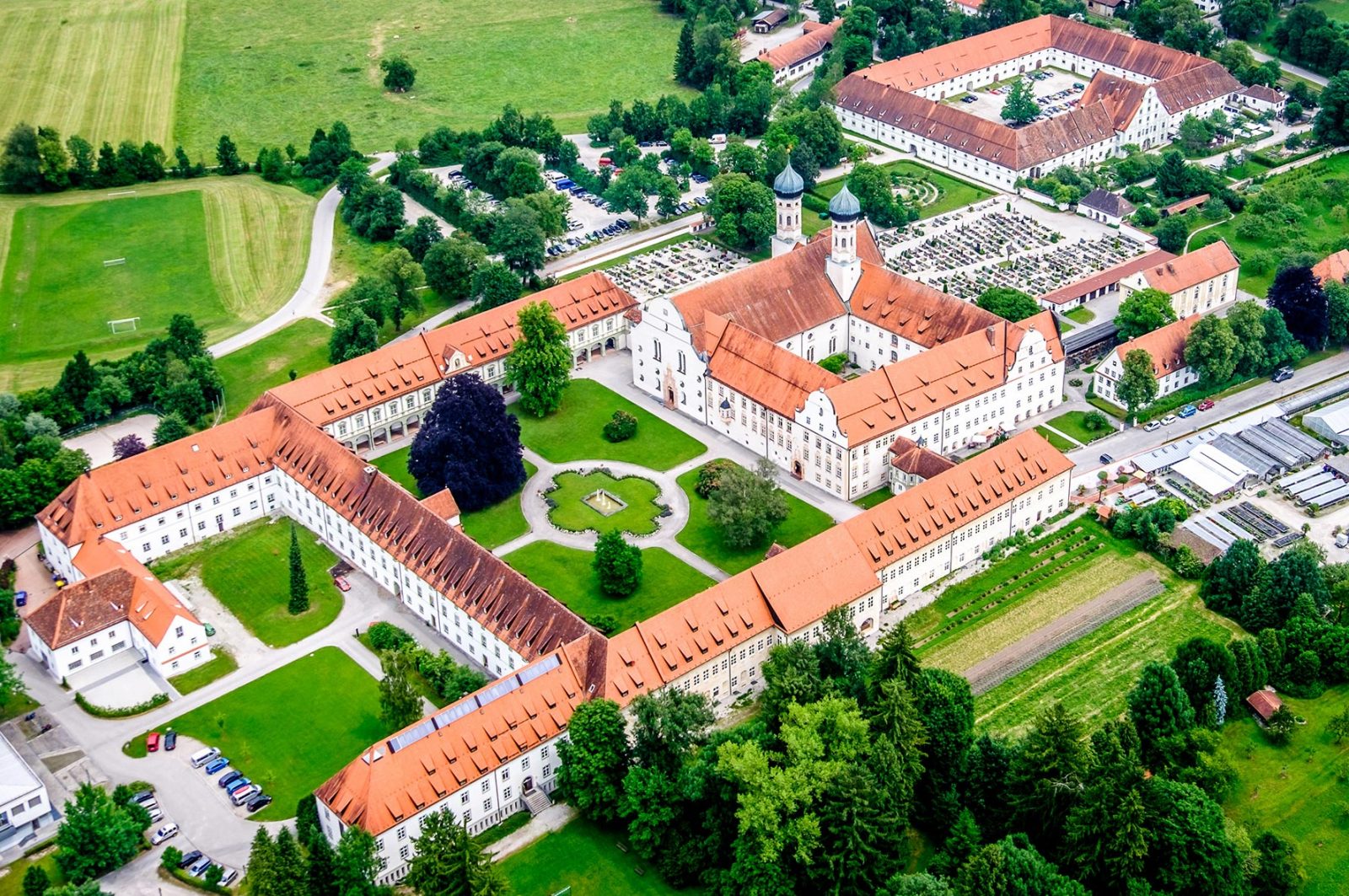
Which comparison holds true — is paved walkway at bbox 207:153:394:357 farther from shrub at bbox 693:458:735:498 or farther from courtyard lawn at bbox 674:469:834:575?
courtyard lawn at bbox 674:469:834:575

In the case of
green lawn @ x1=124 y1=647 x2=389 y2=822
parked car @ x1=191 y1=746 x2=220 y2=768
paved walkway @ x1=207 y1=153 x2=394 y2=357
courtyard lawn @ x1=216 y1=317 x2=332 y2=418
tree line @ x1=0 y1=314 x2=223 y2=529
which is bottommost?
paved walkway @ x1=207 y1=153 x2=394 y2=357

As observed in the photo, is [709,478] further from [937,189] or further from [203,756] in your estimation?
[937,189]

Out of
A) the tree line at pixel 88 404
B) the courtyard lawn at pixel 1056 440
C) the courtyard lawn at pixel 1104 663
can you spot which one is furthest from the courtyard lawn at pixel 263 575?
the courtyard lawn at pixel 1056 440

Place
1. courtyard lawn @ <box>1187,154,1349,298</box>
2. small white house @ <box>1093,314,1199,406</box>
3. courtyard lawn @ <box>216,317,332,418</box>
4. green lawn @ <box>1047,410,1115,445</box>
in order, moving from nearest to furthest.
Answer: green lawn @ <box>1047,410,1115,445</box>
small white house @ <box>1093,314,1199,406</box>
courtyard lawn @ <box>216,317,332,418</box>
courtyard lawn @ <box>1187,154,1349,298</box>

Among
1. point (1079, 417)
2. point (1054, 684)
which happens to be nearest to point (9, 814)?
point (1054, 684)

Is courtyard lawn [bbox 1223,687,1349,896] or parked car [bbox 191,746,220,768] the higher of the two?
parked car [bbox 191,746,220,768]

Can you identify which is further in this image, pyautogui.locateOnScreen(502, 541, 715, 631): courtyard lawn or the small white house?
the small white house

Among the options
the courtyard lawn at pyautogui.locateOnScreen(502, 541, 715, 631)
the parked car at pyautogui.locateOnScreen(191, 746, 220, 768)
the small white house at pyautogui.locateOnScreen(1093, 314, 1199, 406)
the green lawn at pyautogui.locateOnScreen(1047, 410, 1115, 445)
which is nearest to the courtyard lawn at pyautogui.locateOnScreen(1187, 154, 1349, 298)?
the small white house at pyautogui.locateOnScreen(1093, 314, 1199, 406)
